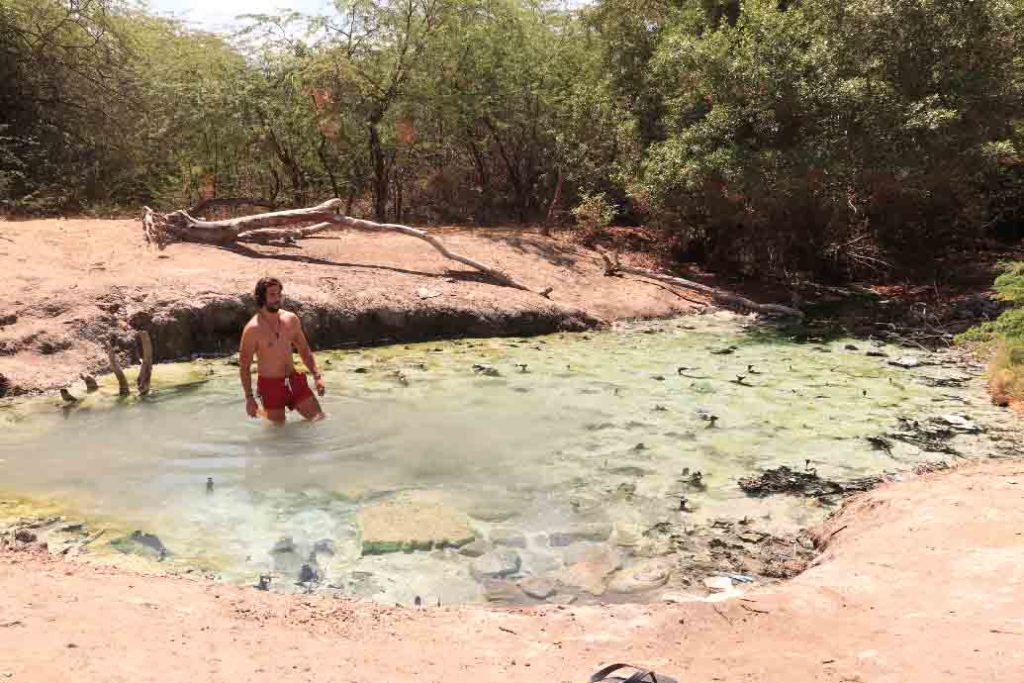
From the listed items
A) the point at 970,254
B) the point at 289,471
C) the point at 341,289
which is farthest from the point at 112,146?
the point at 970,254

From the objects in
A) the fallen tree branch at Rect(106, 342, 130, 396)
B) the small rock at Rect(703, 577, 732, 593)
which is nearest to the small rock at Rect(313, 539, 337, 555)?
the small rock at Rect(703, 577, 732, 593)

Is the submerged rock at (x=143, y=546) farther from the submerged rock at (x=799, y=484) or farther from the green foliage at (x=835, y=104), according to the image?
the green foliage at (x=835, y=104)

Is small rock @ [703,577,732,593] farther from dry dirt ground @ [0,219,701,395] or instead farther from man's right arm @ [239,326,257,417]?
dry dirt ground @ [0,219,701,395]

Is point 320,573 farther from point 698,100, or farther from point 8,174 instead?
point 8,174

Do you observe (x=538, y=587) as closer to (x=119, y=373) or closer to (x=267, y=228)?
(x=119, y=373)

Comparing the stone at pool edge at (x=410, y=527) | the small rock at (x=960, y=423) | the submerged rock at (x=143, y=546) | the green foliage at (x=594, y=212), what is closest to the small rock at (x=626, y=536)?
the stone at pool edge at (x=410, y=527)

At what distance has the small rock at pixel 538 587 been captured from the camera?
490 cm

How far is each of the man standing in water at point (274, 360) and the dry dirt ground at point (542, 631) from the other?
315cm

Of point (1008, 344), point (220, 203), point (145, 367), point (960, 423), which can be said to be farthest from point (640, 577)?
point (220, 203)

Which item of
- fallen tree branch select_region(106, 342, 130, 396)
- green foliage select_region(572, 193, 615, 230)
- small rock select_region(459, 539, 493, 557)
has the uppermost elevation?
green foliage select_region(572, 193, 615, 230)

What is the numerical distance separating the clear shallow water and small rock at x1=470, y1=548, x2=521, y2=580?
0.09 metres

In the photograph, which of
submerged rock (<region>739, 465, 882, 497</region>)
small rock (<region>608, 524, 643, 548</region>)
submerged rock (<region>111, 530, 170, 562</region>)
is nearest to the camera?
submerged rock (<region>111, 530, 170, 562</region>)

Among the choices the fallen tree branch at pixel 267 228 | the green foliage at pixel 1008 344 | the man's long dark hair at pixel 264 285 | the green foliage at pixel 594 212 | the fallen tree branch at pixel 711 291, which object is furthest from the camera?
the green foliage at pixel 594 212

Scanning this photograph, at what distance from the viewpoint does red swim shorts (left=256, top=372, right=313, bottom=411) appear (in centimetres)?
767
